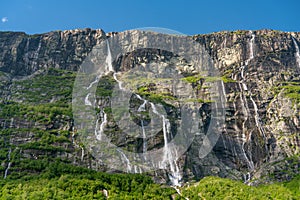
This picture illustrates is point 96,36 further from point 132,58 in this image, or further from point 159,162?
point 159,162

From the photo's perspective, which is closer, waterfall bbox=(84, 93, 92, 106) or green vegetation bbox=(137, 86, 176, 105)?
waterfall bbox=(84, 93, 92, 106)

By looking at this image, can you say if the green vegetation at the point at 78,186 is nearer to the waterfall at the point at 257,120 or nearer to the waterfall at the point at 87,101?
the waterfall at the point at 87,101

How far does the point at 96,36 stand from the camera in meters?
114

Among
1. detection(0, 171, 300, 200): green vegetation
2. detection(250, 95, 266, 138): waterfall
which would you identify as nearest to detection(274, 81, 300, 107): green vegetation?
detection(250, 95, 266, 138): waterfall

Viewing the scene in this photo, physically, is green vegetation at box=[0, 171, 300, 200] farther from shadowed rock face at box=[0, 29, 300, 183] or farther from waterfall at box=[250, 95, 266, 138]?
waterfall at box=[250, 95, 266, 138]

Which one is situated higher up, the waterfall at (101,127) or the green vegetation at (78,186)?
the waterfall at (101,127)

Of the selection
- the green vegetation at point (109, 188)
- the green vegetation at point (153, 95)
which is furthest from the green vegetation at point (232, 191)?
the green vegetation at point (153, 95)

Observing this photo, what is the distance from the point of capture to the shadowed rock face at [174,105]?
214ft

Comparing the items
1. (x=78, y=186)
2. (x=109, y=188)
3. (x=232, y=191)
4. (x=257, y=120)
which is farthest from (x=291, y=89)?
(x=78, y=186)

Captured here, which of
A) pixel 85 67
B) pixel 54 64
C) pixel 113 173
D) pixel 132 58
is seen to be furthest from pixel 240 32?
pixel 113 173

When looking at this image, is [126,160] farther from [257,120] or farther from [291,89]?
[291,89]

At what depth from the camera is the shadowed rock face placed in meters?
65.4

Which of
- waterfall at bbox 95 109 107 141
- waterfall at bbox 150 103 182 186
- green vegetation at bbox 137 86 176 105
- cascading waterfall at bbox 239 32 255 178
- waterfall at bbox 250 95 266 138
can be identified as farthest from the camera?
green vegetation at bbox 137 86 176 105

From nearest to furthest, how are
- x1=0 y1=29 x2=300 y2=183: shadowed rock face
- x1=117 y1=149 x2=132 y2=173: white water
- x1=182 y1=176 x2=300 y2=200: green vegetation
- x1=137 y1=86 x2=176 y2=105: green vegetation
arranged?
1. x1=182 y1=176 x2=300 y2=200: green vegetation
2. x1=117 y1=149 x2=132 y2=173: white water
3. x1=0 y1=29 x2=300 y2=183: shadowed rock face
4. x1=137 y1=86 x2=176 y2=105: green vegetation
